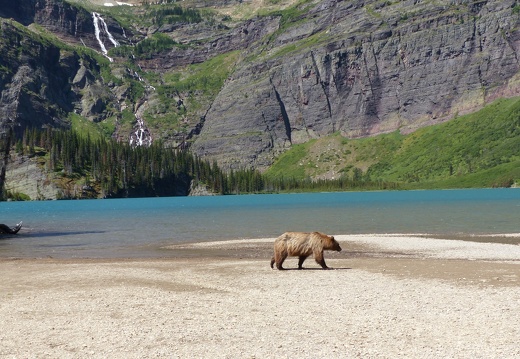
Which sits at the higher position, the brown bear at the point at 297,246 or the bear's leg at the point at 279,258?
the brown bear at the point at 297,246

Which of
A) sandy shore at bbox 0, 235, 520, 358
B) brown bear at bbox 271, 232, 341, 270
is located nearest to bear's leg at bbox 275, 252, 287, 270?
brown bear at bbox 271, 232, 341, 270

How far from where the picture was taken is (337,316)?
19625 millimetres

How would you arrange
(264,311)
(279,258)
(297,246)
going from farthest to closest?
(279,258), (297,246), (264,311)

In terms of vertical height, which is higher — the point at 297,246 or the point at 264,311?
the point at 297,246

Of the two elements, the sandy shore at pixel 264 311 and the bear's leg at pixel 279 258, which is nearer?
the sandy shore at pixel 264 311

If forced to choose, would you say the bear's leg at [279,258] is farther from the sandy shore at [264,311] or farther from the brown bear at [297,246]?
the sandy shore at [264,311]

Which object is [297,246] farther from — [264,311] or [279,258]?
[264,311]

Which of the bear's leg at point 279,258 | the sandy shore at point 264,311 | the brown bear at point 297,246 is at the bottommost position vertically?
the sandy shore at point 264,311

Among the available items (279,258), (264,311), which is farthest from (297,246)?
(264,311)

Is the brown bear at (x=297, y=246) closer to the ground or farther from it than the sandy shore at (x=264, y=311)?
farther from it

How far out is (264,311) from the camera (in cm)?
2077

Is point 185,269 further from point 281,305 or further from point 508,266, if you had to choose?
point 508,266

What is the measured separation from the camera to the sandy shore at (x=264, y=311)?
1551 centimetres

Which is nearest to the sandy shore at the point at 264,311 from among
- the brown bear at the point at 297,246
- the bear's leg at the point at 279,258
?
the bear's leg at the point at 279,258
